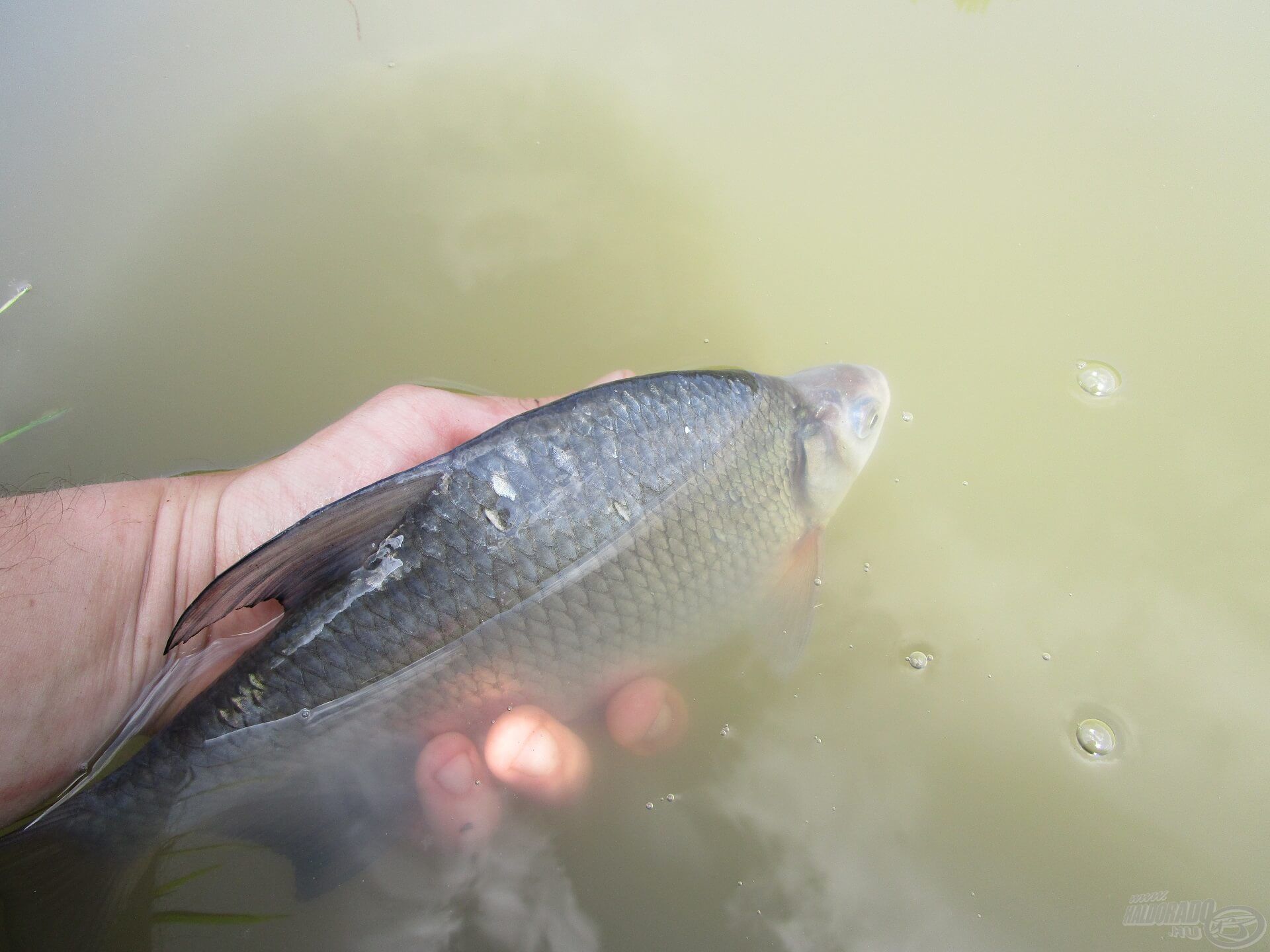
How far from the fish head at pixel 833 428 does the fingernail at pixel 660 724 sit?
714 mm

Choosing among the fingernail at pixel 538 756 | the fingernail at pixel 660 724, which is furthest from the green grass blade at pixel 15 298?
the fingernail at pixel 660 724

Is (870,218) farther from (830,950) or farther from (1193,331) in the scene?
(830,950)

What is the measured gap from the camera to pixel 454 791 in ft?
5.66

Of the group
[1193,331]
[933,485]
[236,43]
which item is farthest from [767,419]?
Answer: [236,43]

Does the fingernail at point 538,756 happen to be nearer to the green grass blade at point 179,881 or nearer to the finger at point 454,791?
the finger at point 454,791

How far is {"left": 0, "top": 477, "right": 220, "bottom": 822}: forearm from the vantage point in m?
1.63

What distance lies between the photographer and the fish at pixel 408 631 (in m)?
1.52

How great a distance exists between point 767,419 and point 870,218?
1306 mm

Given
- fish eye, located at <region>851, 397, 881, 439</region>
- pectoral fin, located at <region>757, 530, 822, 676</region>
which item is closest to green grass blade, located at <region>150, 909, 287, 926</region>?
pectoral fin, located at <region>757, 530, 822, 676</region>

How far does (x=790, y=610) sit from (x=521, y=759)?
0.83 m

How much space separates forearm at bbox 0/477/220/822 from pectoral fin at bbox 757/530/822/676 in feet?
4.95

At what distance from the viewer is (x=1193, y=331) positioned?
2.53 m

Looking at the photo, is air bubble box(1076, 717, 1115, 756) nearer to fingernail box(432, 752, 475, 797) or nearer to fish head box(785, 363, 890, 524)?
fish head box(785, 363, 890, 524)

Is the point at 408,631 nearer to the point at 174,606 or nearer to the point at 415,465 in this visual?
the point at 415,465
